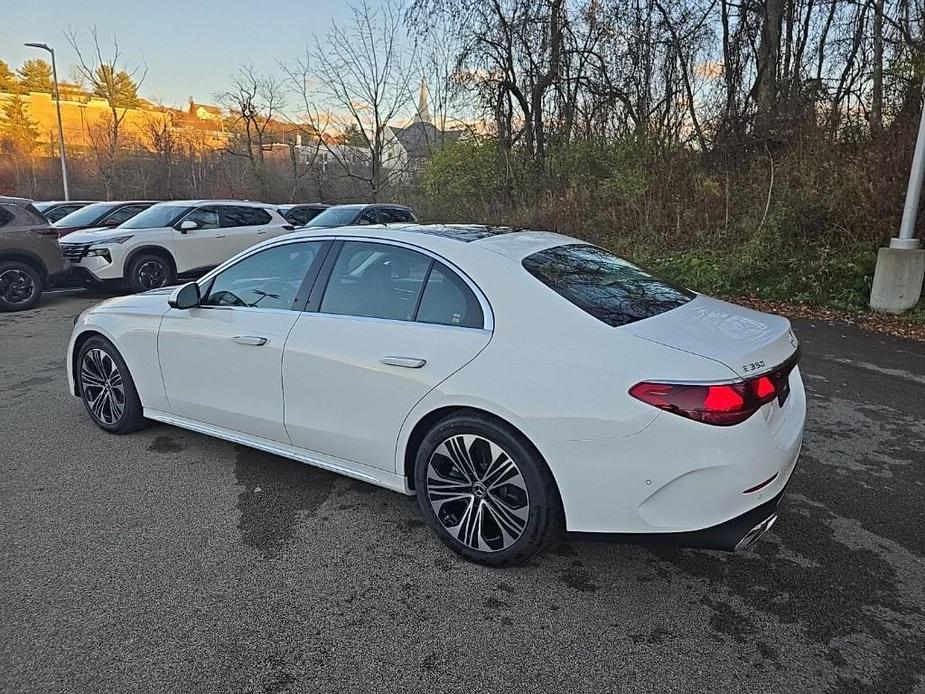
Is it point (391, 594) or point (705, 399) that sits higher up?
point (705, 399)

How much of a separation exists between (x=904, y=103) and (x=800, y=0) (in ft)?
19.3

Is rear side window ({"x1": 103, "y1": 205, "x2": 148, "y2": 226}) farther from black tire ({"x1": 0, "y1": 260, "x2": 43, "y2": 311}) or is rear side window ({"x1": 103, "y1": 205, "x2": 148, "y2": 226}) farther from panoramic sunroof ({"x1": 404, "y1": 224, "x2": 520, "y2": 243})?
panoramic sunroof ({"x1": 404, "y1": 224, "x2": 520, "y2": 243})

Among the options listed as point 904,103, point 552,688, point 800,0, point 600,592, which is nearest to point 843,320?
point 904,103

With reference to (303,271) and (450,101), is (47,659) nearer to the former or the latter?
(303,271)

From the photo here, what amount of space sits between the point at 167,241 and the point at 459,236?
9.33m

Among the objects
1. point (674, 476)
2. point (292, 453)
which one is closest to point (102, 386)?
point (292, 453)

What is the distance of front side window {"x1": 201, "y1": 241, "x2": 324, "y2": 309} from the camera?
12.0 ft

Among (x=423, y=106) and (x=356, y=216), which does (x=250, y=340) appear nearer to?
(x=356, y=216)

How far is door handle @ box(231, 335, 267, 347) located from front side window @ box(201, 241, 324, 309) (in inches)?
8.1

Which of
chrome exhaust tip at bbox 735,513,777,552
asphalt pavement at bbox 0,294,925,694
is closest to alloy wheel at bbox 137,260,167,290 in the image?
asphalt pavement at bbox 0,294,925,694

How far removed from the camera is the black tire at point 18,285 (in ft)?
31.5

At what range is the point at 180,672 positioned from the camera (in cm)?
231

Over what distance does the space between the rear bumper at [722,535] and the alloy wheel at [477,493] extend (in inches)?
18.5

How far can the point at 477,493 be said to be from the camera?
292 centimetres
